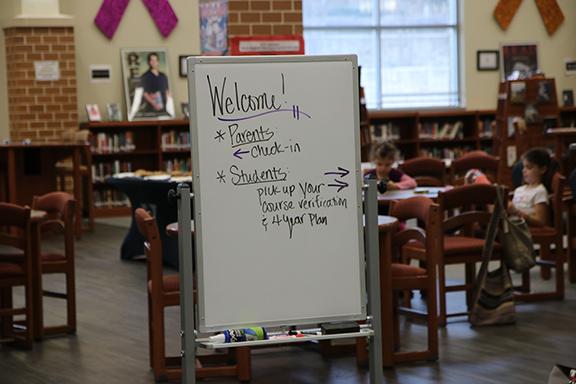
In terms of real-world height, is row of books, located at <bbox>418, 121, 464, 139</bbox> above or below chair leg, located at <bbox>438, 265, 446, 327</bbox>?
above

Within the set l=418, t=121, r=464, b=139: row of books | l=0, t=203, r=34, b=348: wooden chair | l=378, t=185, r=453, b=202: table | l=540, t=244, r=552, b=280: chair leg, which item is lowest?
l=540, t=244, r=552, b=280: chair leg

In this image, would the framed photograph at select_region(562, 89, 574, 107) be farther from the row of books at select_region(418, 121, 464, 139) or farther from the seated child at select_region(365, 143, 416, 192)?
the seated child at select_region(365, 143, 416, 192)

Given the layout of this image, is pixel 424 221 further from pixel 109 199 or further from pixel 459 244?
pixel 109 199

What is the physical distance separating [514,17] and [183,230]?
1246cm

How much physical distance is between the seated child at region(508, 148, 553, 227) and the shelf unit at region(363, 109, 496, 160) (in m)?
7.43

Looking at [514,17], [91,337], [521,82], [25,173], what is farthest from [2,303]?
[514,17]

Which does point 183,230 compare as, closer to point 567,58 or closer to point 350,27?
point 350,27

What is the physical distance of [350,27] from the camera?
15125 millimetres

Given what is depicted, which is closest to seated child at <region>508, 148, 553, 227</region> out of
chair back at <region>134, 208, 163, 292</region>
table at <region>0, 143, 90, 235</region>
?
chair back at <region>134, 208, 163, 292</region>

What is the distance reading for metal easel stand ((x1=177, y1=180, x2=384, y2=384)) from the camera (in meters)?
3.70

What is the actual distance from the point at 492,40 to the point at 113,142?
561 centimetres

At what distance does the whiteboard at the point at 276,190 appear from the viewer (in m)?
3.75

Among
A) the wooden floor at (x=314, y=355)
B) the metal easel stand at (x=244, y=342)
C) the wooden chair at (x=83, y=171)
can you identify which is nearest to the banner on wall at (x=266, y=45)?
A: the wooden floor at (x=314, y=355)

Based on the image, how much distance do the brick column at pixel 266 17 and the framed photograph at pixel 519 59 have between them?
8.02 metres
